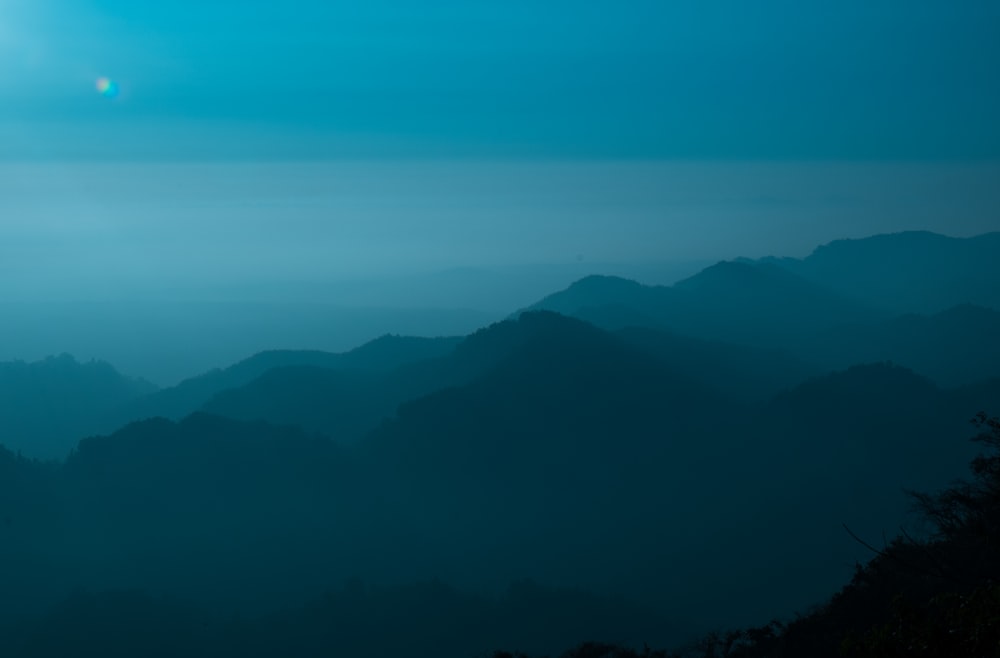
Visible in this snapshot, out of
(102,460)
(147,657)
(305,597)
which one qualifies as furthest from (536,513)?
(102,460)

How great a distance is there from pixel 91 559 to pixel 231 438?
24.0 m

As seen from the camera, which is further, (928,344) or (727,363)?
(928,344)

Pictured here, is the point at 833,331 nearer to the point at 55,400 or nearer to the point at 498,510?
the point at 498,510

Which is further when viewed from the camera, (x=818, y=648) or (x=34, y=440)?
(x=34, y=440)

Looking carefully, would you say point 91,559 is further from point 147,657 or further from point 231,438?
point 147,657

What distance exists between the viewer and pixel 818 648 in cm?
2302

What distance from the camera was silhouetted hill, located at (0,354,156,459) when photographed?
507 ft

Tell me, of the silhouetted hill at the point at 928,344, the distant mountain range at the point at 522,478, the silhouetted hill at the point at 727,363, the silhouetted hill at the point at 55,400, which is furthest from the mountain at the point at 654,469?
the silhouetted hill at the point at 55,400

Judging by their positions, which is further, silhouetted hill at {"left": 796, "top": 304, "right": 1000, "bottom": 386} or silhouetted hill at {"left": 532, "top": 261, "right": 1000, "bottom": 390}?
silhouetted hill at {"left": 532, "top": 261, "right": 1000, "bottom": 390}

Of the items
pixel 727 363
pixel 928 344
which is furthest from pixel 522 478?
pixel 928 344

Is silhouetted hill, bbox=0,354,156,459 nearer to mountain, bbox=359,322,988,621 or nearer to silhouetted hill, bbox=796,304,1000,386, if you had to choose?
mountain, bbox=359,322,988,621

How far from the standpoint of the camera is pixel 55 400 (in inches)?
6718

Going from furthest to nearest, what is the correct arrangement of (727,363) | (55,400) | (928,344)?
(55,400) < (928,344) < (727,363)

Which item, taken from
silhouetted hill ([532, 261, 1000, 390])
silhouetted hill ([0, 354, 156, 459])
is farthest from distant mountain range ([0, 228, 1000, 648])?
silhouetted hill ([0, 354, 156, 459])
